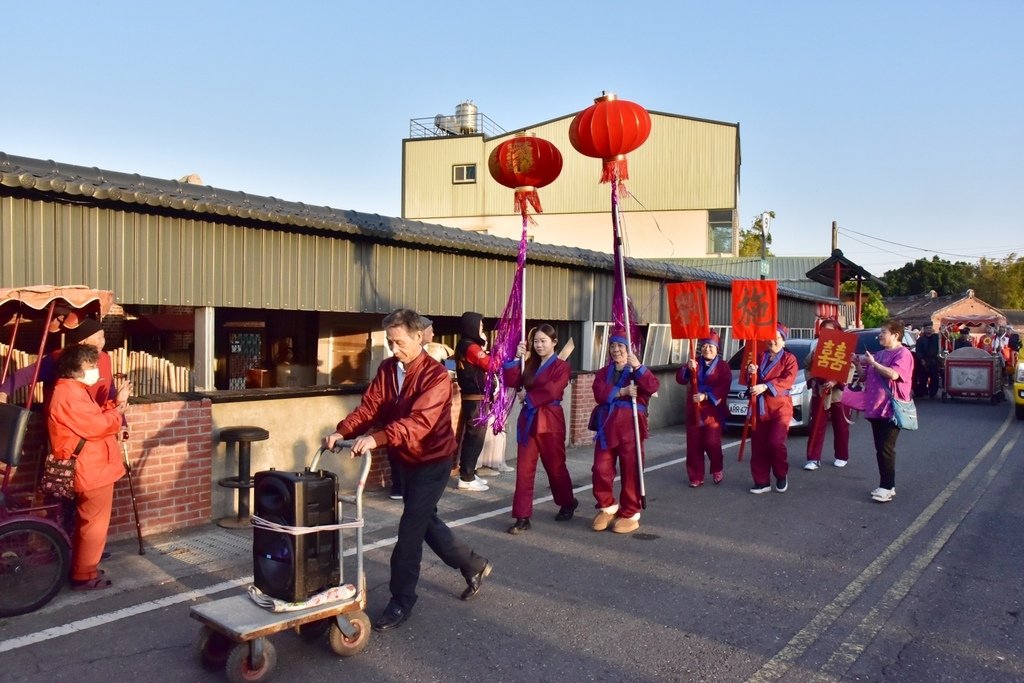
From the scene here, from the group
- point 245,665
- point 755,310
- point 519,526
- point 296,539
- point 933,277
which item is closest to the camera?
point 245,665

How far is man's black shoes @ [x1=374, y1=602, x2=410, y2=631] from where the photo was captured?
175 inches

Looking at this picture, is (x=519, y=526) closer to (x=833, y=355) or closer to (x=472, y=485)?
(x=472, y=485)

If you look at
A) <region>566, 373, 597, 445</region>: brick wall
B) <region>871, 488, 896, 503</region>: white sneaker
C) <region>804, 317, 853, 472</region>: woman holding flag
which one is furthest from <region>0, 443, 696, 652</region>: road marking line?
<region>804, 317, 853, 472</region>: woman holding flag

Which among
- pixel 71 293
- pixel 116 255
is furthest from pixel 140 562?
pixel 116 255

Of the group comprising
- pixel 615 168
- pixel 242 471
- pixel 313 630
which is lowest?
pixel 313 630

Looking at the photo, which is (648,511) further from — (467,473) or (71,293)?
(71,293)

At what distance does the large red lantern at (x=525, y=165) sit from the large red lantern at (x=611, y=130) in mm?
752

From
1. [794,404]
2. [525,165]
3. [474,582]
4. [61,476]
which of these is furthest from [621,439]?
[794,404]

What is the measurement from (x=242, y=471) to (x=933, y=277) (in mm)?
71676

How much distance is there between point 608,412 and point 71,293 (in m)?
4.29

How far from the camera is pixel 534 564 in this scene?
5.79m

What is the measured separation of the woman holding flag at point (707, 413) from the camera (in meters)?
Answer: 8.78

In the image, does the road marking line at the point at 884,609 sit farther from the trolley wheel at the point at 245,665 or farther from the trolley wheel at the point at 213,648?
the trolley wheel at the point at 213,648

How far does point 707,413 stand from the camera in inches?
347
